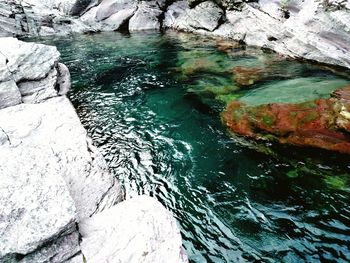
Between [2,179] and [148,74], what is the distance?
13.2m

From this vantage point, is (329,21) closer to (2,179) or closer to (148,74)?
(148,74)

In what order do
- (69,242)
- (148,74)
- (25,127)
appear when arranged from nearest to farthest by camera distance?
(69,242)
(25,127)
(148,74)

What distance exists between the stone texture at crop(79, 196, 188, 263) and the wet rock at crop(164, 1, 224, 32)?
22054 millimetres

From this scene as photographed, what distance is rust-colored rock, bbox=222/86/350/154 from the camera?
928 cm

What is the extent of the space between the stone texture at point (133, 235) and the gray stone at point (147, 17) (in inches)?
1081

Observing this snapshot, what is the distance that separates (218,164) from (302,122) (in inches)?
125

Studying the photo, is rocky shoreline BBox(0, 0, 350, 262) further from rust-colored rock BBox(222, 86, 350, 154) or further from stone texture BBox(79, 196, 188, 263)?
rust-colored rock BBox(222, 86, 350, 154)

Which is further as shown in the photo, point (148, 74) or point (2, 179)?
point (148, 74)

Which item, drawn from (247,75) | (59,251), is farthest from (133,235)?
(247,75)

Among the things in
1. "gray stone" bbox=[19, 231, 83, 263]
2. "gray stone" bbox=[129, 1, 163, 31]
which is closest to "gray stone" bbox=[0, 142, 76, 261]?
"gray stone" bbox=[19, 231, 83, 263]

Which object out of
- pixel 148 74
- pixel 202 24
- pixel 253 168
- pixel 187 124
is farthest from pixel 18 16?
pixel 253 168

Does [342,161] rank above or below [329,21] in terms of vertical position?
below

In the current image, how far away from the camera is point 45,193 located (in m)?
5.20

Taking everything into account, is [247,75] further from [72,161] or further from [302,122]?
[72,161]
